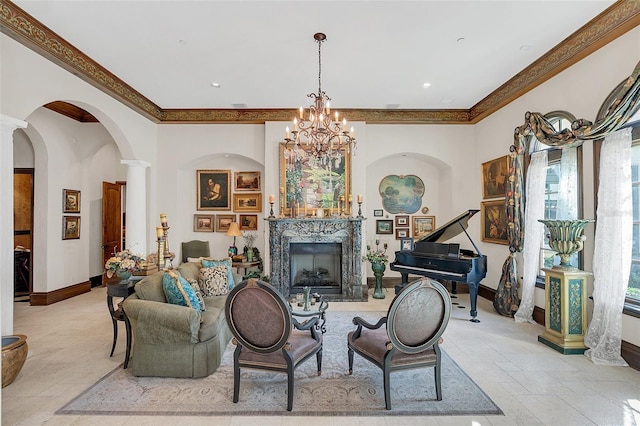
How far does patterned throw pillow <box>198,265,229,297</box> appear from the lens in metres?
4.54

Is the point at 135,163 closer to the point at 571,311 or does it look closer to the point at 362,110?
the point at 362,110

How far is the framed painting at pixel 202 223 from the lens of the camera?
758 centimetres

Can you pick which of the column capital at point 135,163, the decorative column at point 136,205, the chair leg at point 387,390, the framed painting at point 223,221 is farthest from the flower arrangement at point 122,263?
the framed painting at point 223,221

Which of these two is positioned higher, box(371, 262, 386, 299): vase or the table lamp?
the table lamp

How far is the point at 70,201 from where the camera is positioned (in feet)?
21.2

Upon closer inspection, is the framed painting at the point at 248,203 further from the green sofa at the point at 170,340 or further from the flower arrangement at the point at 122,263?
the green sofa at the point at 170,340

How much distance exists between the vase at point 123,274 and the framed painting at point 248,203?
153 inches

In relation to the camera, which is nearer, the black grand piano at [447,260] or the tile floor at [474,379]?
the tile floor at [474,379]

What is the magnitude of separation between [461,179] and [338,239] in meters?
3.14

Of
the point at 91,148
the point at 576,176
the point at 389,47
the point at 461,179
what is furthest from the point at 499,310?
the point at 91,148

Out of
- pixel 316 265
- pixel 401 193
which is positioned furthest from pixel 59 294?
Result: pixel 401 193

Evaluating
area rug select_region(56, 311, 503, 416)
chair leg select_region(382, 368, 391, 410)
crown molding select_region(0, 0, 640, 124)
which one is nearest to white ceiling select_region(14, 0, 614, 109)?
crown molding select_region(0, 0, 640, 124)

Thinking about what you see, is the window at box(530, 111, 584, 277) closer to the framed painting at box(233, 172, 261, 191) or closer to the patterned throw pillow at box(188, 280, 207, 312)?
the patterned throw pillow at box(188, 280, 207, 312)

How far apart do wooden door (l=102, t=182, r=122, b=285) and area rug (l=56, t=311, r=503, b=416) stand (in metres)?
5.06
